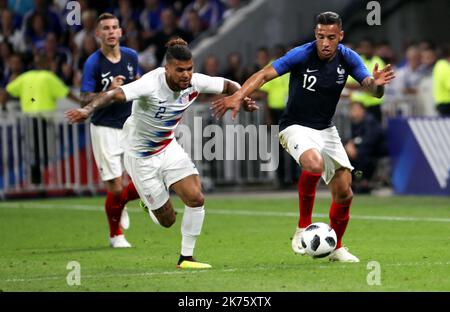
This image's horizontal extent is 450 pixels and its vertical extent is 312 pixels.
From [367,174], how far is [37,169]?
590 cm

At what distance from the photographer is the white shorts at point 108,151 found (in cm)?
1427

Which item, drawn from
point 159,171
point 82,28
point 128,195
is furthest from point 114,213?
point 82,28

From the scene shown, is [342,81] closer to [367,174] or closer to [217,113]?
[217,113]

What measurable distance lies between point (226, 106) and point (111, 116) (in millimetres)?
3212

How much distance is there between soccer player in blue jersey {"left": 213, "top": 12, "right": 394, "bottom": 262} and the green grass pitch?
2.01 feet

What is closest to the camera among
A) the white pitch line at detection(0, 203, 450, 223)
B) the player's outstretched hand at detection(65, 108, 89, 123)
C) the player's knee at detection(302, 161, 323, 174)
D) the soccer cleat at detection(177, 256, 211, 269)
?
the player's outstretched hand at detection(65, 108, 89, 123)

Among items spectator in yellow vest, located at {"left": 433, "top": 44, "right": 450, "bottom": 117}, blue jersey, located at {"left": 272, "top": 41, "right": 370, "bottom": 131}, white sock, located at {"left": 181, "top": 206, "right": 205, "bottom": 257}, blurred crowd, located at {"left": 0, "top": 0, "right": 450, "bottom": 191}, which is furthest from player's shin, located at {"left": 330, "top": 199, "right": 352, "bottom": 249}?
spectator in yellow vest, located at {"left": 433, "top": 44, "right": 450, "bottom": 117}

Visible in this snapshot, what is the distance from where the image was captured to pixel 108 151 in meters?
14.3

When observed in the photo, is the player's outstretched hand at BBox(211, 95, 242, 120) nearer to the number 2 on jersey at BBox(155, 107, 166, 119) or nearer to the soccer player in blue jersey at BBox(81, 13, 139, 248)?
the number 2 on jersey at BBox(155, 107, 166, 119)

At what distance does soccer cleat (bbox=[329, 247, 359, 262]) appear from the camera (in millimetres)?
11606

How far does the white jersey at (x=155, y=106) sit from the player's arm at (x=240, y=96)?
0.42 meters

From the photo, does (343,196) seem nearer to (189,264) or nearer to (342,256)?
(342,256)

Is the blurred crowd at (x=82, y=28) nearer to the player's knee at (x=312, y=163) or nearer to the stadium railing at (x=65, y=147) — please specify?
the stadium railing at (x=65, y=147)

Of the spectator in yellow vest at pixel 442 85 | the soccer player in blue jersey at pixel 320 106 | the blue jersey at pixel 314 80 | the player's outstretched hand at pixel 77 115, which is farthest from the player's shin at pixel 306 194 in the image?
the spectator in yellow vest at pixel 442 85
